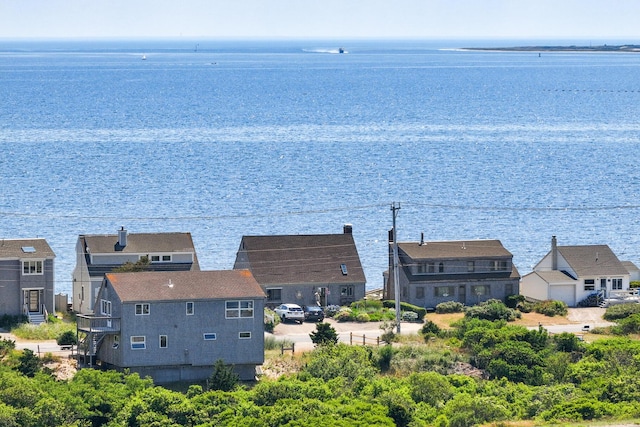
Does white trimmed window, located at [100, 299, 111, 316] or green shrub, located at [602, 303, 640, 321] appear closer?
white trimmed window, located at [100, 299, 111, 316]

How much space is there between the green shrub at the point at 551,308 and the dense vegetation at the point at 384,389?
7994 mm

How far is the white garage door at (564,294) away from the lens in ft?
220

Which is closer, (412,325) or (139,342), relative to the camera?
(139,342)

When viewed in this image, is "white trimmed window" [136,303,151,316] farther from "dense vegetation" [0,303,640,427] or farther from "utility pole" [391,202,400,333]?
"utility pole" [391,202,400,333]

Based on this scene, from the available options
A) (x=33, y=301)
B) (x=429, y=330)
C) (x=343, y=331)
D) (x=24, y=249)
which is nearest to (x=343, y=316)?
(x=343, y=331)

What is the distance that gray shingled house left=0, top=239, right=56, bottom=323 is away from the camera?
5991 centimetres

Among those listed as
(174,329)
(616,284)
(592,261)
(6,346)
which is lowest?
(6,346)

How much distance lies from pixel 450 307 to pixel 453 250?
4.37 metres

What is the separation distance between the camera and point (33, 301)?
60.7 metres

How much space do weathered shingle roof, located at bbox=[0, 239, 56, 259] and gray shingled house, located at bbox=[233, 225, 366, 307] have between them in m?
9.96

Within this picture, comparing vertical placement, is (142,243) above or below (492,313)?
above

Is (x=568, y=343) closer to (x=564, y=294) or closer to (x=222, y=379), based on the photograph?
(x=564, y=294)

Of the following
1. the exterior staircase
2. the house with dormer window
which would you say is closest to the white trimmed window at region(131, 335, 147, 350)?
the exterior staircase

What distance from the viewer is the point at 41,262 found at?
6069 cm
